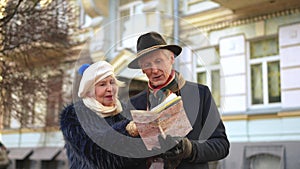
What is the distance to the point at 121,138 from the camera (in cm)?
189

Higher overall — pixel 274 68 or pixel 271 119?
pixel 274 68

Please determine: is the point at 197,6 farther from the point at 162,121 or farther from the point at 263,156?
the point at 162,121

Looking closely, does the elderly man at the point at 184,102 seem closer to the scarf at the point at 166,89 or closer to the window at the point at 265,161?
the scarf at the point at 166,89

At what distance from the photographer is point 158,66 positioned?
1881mm

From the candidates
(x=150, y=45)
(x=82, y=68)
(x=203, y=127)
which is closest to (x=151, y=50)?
(x=150, y=45)

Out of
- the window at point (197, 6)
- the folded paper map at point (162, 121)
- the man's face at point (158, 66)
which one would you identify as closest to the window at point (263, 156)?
the window at point (197, 6)

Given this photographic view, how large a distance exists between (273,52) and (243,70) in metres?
0.65

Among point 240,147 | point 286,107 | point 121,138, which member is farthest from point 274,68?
point 121,138

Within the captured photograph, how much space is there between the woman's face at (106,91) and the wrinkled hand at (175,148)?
1.44 feet

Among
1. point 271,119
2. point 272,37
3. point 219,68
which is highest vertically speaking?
point 272,37

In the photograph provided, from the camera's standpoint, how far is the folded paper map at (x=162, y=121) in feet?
5.44

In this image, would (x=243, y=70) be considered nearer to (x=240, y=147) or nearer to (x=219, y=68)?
(x=240, y=147)

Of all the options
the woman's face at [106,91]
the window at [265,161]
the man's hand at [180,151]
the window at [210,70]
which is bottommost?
the window at [265,161]

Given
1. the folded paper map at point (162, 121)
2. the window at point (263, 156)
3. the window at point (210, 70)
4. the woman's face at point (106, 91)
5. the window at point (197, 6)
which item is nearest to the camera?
the folded paper map at point (162, 121)
